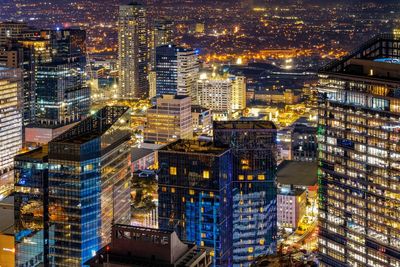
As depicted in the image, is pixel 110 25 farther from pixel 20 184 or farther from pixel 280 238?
pixel 20 184

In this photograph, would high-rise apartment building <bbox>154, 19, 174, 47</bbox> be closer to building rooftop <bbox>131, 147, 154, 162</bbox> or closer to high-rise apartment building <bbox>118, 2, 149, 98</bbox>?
high-rise apartment building <bbox>118, 2, 149, 98</bbox>

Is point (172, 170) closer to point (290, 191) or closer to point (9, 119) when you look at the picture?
point (290, 191)

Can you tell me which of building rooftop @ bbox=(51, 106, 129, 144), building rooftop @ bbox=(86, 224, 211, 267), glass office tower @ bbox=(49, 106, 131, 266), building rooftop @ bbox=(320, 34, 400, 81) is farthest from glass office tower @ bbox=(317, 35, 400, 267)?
building rooftop @ bbox=(86, 224, 211, 267)

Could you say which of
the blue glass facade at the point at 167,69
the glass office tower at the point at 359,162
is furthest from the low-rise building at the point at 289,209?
the blue glass facade at the point at 167,69

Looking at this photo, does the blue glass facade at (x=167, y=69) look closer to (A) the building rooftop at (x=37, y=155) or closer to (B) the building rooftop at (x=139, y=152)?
(B) the building rooftop at (x=139, y=152)

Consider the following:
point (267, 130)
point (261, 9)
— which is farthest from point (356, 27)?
point (267, 130)
